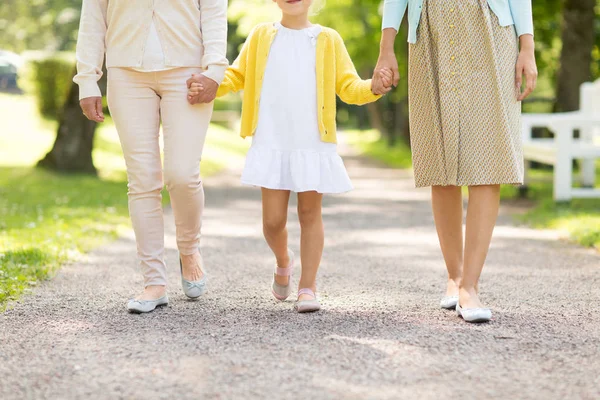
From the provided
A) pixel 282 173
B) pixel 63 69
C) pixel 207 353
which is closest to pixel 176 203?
pixel 282 173

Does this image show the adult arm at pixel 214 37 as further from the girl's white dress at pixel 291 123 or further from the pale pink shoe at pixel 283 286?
the pale pink shoe at pixel 283 286

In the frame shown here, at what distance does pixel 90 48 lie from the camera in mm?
4746

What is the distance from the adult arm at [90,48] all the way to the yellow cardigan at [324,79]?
0.64m

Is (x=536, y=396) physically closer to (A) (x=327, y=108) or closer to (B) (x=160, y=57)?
(A) (x=327, y=108)

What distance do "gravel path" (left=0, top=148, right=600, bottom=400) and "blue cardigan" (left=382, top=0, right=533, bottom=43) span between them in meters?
1.40

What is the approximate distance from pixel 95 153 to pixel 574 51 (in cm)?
852

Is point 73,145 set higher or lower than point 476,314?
lower

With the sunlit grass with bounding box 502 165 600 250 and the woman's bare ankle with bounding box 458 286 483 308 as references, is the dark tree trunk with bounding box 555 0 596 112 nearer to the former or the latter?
the sunlit grass with bounding box 502 165 600 250

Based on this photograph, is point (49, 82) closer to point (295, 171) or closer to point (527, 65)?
point (295, 171)

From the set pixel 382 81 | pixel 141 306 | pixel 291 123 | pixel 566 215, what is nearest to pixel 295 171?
pixel 291 123

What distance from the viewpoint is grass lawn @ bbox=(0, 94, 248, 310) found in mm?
6117

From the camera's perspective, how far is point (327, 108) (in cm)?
469

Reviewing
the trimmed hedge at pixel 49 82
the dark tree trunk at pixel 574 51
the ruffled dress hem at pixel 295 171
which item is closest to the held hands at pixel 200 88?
the ruffled dress hem at pixel 295 171

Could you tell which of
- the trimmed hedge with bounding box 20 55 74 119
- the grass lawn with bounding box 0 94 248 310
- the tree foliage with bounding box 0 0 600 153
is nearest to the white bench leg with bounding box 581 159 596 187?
the tree foliage with bounding box 0 0 600 153
